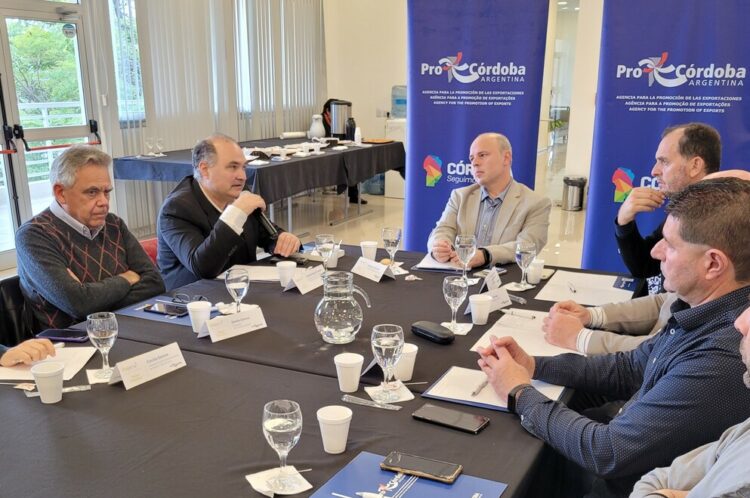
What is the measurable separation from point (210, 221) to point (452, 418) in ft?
6.05

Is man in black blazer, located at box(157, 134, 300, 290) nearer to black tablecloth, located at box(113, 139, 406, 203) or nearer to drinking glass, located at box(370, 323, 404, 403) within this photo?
drinking glass, located at box(370, 323, 404, 403)

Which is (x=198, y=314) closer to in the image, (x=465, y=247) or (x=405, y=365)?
(x=405, y=365)

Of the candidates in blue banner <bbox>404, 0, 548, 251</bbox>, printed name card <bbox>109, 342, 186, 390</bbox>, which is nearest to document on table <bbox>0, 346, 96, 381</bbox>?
printed name card <bbox>109, 342, 186, 390</bbox>

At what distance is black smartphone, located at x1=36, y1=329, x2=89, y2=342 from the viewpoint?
6.08 feet

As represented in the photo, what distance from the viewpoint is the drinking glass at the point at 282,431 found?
1139mm

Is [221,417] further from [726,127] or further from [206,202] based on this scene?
[726,127]

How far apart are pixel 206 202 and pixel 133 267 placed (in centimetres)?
52

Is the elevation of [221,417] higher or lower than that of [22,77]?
lower

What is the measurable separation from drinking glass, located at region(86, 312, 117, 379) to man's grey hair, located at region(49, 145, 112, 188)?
87cm

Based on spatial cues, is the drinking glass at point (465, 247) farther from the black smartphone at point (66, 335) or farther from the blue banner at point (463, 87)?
the blue banner at point (463, 87)

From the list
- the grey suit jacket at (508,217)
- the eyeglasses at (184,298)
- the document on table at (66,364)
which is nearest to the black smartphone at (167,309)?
the eyeglasses at (184,298)

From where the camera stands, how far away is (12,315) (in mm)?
2232

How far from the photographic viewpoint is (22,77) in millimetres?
5449

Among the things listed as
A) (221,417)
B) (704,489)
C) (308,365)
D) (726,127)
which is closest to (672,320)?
(704,489)
